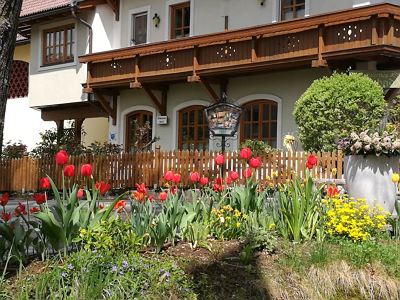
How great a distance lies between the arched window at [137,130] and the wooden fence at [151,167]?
222 centimetres

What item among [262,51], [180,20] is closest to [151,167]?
[262,51]

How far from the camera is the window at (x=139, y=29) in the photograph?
21.2 meters

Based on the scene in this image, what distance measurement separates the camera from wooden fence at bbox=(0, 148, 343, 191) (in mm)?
12839

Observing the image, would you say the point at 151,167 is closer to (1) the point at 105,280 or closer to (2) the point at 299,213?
(2) the point at 299,213

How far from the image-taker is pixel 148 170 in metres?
16.7

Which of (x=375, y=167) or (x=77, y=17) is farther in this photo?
(x=77, y=17)

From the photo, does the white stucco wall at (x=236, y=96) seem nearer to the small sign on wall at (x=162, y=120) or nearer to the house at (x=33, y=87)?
the small sign on wall at (x=162, y=120)

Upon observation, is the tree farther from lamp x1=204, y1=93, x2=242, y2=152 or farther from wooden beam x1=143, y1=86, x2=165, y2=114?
wooden beam x1=143, y1=86, x2=165, y2=114

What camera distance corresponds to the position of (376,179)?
767 cm

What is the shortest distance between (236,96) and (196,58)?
1631mm

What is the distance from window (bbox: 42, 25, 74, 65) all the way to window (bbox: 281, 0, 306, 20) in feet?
27.9

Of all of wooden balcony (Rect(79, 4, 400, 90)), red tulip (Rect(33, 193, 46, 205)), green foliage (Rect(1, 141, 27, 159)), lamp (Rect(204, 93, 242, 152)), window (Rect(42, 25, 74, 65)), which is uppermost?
window (Rect(42, 25, 74, 65))

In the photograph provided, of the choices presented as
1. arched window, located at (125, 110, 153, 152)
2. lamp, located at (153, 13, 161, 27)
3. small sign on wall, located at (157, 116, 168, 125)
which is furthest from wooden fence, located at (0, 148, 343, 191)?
lamp, located at (153, 13, 161, 27)

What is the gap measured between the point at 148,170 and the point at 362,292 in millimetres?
11530
